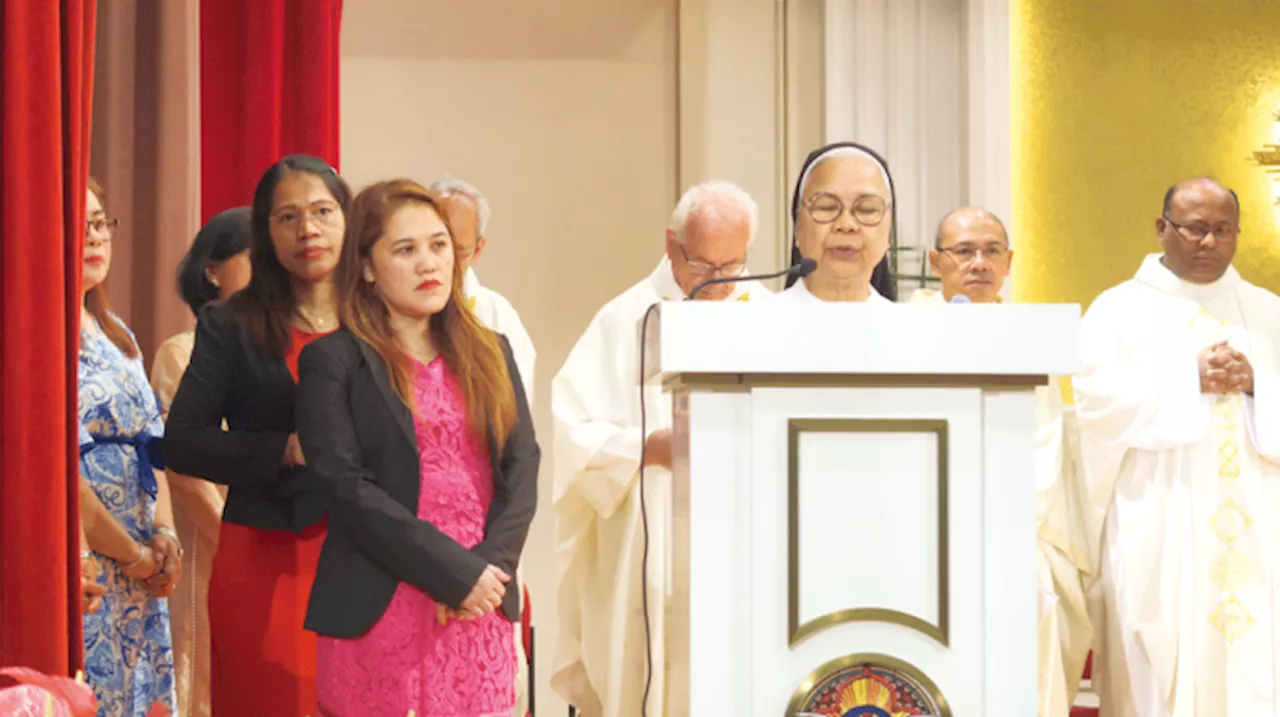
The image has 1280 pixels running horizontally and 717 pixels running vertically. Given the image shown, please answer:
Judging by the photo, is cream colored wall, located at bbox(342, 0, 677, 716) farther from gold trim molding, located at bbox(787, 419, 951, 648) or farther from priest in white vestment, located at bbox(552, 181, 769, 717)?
gold trim molding, located at bbox(787, 419, 951, 648)

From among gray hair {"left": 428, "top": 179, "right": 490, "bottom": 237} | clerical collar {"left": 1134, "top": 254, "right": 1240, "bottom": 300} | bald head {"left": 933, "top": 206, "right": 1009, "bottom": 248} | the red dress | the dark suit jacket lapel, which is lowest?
the red dress

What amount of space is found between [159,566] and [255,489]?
1.34ft

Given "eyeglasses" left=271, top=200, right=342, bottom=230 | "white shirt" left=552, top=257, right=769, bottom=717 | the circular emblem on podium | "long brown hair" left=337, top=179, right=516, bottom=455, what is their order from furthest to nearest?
"white shirt" left=552, top=257, right=769, bottom=717 < "eyeglasses" left=271, top=200, right=342, bottom=230 < "long brown hair" left=337, top=179, right=516, bottom=455 < the circular emblem on podium

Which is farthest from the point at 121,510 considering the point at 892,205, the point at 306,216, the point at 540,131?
the point at 540,131

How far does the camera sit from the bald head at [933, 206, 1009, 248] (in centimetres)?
501

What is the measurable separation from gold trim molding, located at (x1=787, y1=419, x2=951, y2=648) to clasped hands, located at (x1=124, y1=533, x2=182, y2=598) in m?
1.82

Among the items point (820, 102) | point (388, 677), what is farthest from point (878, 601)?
point (820, 102)

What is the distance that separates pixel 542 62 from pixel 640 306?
8.00 feet

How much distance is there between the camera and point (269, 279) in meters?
3.33

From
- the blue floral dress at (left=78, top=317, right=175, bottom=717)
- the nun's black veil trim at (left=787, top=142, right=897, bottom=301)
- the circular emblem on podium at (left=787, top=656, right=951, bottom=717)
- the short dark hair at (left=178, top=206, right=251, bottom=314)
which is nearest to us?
the circular emblem on podium at (left=787, top=656, right=951, bottom=717)

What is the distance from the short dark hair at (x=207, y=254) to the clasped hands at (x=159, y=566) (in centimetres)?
77

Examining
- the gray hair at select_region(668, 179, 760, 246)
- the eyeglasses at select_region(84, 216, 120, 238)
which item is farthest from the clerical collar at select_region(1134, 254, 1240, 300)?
the eyeglasses at select_region(84, 216, 120, 238)

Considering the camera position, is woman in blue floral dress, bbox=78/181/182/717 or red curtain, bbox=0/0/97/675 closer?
red curtain, bbox=0/0/97/675

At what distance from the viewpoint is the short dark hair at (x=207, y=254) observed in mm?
3947
